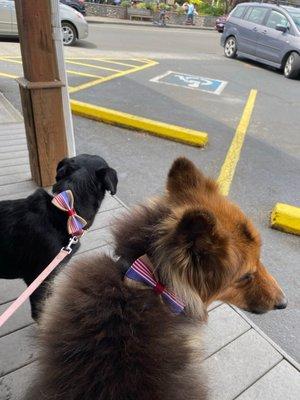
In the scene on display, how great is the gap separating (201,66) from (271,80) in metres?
2.51

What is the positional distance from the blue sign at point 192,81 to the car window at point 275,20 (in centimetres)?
384

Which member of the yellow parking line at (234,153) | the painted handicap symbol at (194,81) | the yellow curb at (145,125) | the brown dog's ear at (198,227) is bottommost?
the yellow parking line at (234,153)

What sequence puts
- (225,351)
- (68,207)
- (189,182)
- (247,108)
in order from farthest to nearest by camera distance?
(247,108)
(225,351)
(68,207)
(189,182)

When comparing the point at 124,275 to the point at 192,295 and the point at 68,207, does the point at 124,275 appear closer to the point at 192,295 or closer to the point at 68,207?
the point at 192,295

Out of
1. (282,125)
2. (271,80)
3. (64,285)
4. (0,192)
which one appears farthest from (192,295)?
(271,80)

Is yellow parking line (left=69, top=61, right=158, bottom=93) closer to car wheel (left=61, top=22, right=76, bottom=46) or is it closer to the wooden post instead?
car wheel (left=61, top=22, right=76, bottom=46)

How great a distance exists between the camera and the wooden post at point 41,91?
358cm

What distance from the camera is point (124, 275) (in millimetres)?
1622

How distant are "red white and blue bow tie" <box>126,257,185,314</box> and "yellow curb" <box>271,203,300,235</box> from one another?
305cm

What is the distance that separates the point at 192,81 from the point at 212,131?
4.09 metres

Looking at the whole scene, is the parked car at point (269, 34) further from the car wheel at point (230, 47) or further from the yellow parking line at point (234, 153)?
the yellow parking line at point (234, 153)

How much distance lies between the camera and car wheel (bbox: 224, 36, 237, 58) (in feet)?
49.3

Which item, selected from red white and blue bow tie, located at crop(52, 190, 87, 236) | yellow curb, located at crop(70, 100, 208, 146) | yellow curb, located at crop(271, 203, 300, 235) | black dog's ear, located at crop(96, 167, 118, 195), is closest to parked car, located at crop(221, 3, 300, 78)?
yellow curb, located at crop(70, 100, 208, 146)

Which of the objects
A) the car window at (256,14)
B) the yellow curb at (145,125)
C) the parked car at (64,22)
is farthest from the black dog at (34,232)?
the car window at (256,14)
